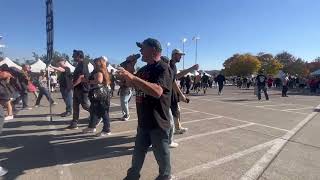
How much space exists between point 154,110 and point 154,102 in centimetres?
9

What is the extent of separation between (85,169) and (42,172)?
0.58 meters

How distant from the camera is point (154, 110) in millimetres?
3982

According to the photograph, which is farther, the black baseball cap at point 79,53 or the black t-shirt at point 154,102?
the black baseball cap at point 79,53

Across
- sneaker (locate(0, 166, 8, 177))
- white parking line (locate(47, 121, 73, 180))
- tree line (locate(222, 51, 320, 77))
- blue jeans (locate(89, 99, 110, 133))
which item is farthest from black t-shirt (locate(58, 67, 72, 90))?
tree line (locate(222, 51, 320, 77))

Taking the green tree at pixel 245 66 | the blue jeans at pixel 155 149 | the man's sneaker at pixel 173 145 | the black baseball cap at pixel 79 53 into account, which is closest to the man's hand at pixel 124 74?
the blue jeans at pixel 155 149

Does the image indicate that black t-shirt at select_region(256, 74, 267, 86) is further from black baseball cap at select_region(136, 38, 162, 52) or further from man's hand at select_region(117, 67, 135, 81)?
man's hand at select_region(117, 67, 135, 81)

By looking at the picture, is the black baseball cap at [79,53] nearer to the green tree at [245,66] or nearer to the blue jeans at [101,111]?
the blue jeans at [101,111]

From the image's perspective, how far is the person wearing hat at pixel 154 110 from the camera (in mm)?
3898

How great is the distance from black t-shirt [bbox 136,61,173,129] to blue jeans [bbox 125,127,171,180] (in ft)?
0.28

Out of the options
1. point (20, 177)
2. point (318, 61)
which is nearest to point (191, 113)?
point (20, 177)

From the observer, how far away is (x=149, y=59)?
400cm

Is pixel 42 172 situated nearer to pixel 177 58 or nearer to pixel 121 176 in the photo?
pixel 121 176

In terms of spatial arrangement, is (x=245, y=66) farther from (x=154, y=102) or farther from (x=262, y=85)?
(x=154, y=102)

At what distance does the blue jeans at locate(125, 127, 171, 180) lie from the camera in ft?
13.2
